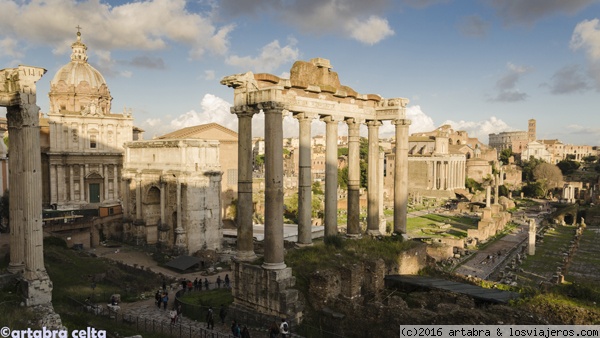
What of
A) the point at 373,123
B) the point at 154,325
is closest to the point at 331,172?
the point at 373,123

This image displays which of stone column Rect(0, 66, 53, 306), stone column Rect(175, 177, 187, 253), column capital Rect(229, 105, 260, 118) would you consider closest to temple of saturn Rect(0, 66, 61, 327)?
stone column Rect(0, 66, 53, 306)

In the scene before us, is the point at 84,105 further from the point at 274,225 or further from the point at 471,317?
the point at 471,317

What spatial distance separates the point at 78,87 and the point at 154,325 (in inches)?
1501

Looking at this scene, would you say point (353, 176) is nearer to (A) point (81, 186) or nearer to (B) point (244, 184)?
(B) point (244, 184)

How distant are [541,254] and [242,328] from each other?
107 ft

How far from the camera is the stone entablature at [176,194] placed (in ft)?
108

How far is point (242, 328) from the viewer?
531 inches

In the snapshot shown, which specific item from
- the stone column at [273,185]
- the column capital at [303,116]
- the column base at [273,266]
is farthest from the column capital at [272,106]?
the column base at [273,266]

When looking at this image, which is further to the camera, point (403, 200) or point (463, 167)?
point (463, 167)

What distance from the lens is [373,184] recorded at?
62.1ft

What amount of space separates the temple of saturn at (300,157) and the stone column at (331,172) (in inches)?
1.5

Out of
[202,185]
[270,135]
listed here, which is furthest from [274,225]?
[202,185]

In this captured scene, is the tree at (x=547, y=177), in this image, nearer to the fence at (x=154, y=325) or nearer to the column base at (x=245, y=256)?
the column base at (x=245, y=256)

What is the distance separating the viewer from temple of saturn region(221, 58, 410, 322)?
13383 millimetres
